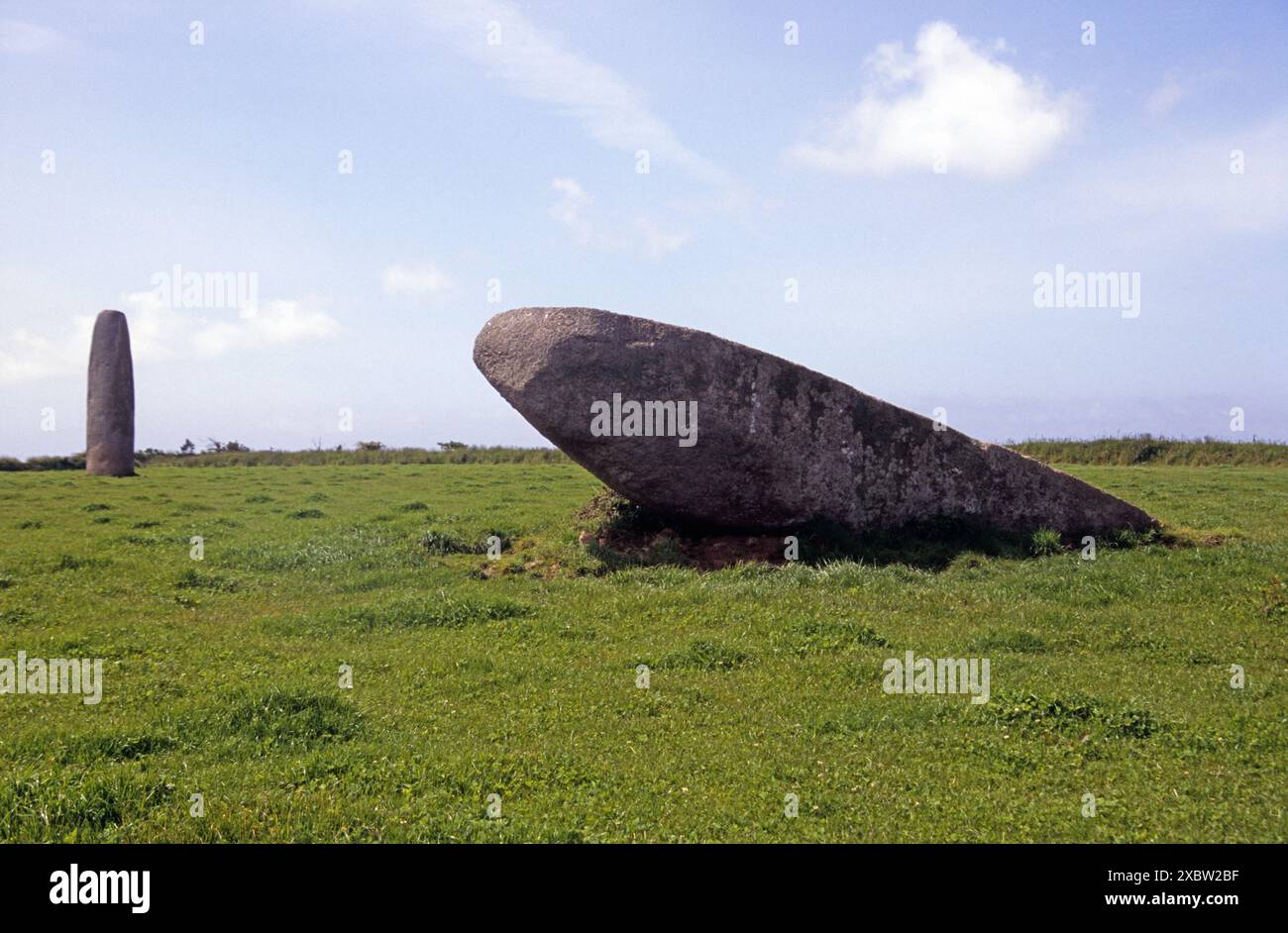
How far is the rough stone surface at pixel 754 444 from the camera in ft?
45.5

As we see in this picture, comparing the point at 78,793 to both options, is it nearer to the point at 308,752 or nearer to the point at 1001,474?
the point at 308,752

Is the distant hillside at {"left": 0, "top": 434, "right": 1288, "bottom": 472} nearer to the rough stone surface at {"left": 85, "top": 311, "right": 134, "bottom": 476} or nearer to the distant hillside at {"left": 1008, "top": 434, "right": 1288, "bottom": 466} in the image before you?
the distant hillside at {"left": 1008, "top": 434, "right": 1288, "bottom": 466}

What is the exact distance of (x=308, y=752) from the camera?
6828 millimetres

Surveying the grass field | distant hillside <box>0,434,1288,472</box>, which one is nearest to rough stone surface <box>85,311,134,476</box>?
distant hillside <box>0,434,1288,472</box>

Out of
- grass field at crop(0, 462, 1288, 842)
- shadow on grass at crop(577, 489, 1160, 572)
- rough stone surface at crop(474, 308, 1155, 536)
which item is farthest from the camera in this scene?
shadow on grass at crop(577, 489, 1160, 572)

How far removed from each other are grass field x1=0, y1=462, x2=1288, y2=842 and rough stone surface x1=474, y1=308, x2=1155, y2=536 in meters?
1.58

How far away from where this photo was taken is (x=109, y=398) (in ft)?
97.7

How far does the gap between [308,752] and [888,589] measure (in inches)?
313

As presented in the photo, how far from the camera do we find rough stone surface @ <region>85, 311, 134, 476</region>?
29.9m

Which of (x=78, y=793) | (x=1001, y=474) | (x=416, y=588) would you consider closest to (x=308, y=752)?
(x=78, y=793)

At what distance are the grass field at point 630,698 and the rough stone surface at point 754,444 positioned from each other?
1.58 metres

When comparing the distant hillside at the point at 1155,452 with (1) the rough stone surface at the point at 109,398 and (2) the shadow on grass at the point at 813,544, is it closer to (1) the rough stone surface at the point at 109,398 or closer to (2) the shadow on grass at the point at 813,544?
(2) the shadow on grass at the point at 813,544
